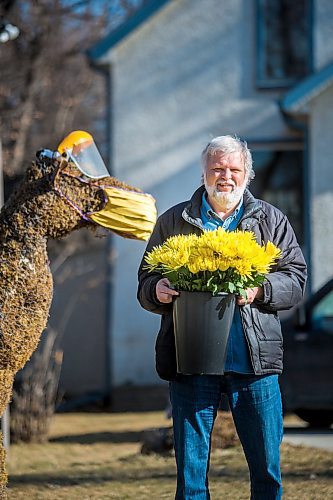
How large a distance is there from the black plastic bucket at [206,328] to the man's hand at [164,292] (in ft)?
0.19

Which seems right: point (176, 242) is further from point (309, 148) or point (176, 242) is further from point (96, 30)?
point (96, 30)

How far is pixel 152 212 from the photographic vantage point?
4.77 m

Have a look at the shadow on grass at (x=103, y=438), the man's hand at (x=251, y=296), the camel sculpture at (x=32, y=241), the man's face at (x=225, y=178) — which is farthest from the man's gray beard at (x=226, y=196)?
the shadow on grass at (x=103, y=438)

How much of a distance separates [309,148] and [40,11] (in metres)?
6.06

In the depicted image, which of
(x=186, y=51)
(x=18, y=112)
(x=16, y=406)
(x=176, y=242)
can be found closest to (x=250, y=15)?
(x=186, y=51)

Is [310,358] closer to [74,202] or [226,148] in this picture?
[74,202]

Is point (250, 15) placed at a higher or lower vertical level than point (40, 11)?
lower

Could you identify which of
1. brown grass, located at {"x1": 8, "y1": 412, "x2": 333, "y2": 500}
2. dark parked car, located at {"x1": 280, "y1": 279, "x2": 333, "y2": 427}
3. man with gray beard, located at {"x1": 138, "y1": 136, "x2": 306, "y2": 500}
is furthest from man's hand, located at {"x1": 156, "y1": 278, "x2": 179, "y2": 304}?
dark parked car, located at {"x1": 280, "y1": 279, "x2": 333, "y2": 427}

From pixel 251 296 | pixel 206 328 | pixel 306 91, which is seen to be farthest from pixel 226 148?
pixel 306 91

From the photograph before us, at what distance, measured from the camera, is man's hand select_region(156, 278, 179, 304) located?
12.8ft

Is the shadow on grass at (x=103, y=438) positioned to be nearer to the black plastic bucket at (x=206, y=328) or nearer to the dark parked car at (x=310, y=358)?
the dark parked car at (x=310, y=358)

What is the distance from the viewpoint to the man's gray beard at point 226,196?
4.01m

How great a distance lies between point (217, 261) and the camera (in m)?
3.79

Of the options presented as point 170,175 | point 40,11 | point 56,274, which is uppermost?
point 40,11
